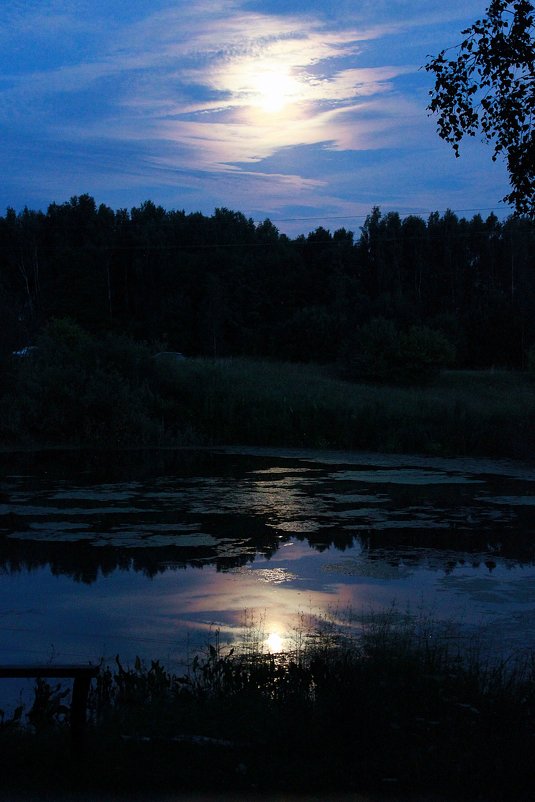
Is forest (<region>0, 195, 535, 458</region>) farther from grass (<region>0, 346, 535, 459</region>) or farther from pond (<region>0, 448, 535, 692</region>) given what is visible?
pond (<region>0, 448, 535, 692</region>)

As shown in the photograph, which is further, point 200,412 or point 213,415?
point 200,412

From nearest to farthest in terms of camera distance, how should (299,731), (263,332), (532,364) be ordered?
(299,731)
(532,364)
(263,332)

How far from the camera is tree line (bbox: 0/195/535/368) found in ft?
228

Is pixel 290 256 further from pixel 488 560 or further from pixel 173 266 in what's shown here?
pixel 488 560

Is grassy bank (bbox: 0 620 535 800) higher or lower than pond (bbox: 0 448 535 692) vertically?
higher

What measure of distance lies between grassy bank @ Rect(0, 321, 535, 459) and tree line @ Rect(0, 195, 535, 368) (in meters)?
30.7

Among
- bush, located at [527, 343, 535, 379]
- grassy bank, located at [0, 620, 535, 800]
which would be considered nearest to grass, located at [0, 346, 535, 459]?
bush, located at [527, 343, 535, 379]

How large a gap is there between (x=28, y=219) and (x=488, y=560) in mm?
75345

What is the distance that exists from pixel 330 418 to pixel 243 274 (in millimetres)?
46965

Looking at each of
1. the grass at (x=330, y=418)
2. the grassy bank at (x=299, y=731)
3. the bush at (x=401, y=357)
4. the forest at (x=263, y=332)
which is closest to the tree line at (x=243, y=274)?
the forest at (x=263, y=332)

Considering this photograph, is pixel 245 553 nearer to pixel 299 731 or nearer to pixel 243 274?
pixel 299 731

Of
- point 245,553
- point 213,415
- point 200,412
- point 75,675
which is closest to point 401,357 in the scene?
point 200,412

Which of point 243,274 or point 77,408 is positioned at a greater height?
point 243,274

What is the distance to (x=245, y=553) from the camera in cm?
1368
